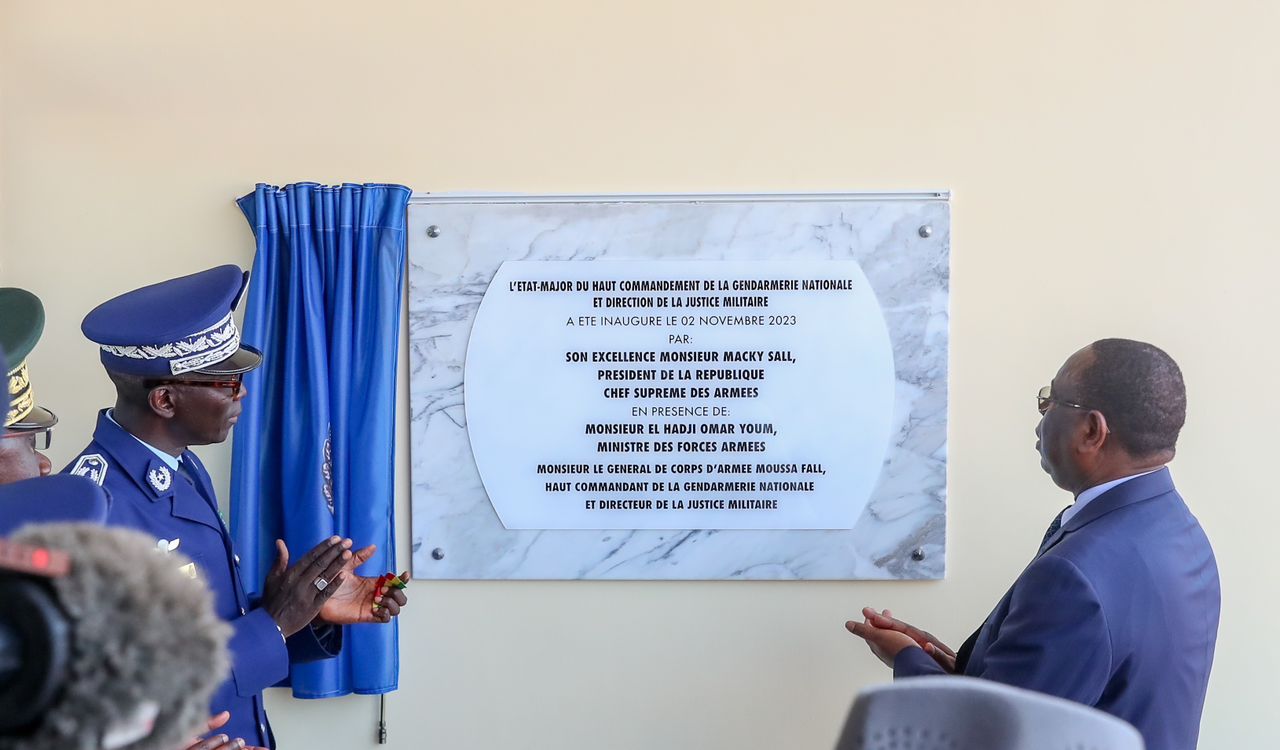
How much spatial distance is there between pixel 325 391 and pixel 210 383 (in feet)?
1.62

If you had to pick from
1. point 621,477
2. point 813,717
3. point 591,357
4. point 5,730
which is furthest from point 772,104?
point 5,730

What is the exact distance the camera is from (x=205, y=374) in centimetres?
172

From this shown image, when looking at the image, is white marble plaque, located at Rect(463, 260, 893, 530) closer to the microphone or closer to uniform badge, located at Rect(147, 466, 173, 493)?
uniform badge, located at Rect(147, 466, 173, 493)

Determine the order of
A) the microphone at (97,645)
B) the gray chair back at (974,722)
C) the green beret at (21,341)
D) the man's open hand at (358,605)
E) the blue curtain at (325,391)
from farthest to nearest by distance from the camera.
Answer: the blue curtain at (325,391)
the man's open hand at (358,605)
the green beret at (21,341)
the gray chair back at (974,722)
the microphone at (97,645)

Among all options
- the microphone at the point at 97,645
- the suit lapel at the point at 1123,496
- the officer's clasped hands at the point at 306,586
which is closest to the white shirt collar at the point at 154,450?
the officer's clasped hands at the point at 306,586

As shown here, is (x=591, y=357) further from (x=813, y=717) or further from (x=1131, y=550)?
(x=1131, y=550)

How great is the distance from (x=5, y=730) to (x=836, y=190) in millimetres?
2016

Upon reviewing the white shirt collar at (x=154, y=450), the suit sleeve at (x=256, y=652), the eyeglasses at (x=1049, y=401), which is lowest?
the suit sleeve at (x=256, y=652)

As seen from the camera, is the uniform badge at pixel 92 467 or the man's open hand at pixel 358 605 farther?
the man's open hand at pixel 358 605

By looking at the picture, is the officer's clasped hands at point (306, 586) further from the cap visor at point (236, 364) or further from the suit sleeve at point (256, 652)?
the cap visor at point (236, 364)

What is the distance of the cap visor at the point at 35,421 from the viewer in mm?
1802

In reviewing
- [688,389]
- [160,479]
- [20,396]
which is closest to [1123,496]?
[688,389]

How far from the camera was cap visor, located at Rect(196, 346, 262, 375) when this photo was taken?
174 centimetres

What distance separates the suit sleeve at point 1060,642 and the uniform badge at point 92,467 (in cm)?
140
